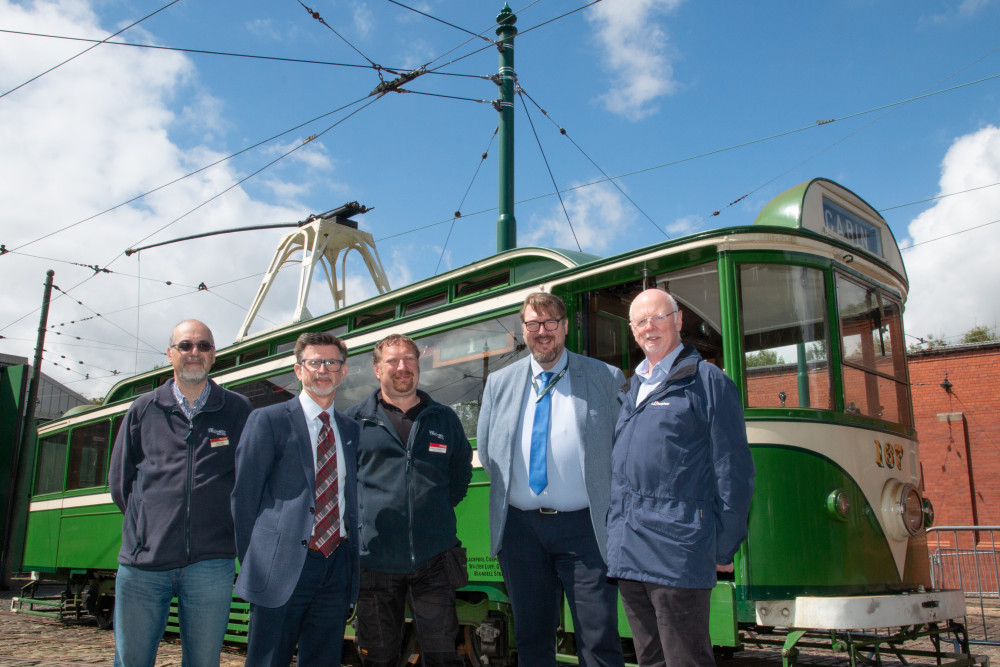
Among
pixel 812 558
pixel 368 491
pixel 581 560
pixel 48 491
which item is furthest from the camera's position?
pixel 48 491

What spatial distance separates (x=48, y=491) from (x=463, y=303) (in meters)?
8.64

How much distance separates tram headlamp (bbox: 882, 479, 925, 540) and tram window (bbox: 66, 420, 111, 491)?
892 cm

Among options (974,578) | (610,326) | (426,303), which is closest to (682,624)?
(610,326)

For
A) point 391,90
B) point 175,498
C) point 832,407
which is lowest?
point 175,498

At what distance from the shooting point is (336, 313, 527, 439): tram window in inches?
225

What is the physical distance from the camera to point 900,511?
4984 mm

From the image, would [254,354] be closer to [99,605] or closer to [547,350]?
[99,605]

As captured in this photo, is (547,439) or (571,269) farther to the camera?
(571,269)

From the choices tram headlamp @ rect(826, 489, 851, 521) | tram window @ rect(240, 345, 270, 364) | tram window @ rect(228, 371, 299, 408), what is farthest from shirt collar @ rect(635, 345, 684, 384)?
tram window @ rect(240, 345, 270, 364)

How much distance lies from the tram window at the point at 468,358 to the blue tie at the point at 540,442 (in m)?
1.71

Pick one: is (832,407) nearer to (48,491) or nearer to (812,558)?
(812,558)

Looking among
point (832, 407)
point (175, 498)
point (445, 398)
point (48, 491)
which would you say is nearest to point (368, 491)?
point (175, 498)

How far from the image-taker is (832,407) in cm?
490

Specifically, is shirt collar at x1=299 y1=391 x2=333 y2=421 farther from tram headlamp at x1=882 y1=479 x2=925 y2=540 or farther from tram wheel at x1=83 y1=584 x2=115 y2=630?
tram wheel at x1=83 y1=584 x2=115 y2=630
